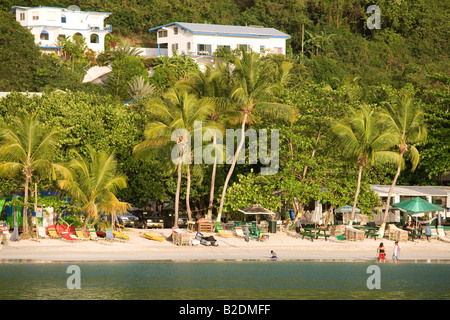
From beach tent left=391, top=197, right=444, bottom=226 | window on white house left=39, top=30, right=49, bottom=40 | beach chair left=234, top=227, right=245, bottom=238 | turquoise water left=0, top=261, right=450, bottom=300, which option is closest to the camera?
turquoise water left=0, top=261, right=450, bottom=300

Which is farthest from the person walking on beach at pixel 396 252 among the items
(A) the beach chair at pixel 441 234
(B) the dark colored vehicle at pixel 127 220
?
(B) the dark colored vehicle at pixel 127 220

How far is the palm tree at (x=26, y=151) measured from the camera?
3791 cm

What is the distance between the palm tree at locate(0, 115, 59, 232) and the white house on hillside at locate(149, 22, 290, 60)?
57130 millimetres

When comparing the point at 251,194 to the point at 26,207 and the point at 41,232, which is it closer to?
the point at 41,232

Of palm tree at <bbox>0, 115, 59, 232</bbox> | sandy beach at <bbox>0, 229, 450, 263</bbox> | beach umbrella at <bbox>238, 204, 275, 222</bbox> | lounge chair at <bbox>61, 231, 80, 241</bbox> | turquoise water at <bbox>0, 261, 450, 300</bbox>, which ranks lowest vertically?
turquoise water at <bbox>0, 261, 450, 300</bbox>

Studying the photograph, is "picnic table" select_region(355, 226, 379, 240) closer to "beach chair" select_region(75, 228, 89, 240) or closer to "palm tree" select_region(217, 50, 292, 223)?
"palm tree" select_region(217, 50, 292, 223)

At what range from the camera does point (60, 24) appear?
326 feet

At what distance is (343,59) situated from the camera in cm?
10388

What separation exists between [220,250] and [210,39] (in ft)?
207

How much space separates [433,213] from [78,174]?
2337 cm

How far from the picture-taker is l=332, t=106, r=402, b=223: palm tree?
42.4 metres

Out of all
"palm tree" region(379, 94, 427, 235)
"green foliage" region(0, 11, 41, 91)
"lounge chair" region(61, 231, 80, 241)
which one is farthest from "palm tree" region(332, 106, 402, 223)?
"green foliage" region(0, 11, 41, 91)

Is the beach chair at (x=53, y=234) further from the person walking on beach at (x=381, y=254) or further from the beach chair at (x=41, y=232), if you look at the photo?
the person walking on beach at (x=381, y=254)

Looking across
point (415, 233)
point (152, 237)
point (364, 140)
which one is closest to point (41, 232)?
point (152, 237)
